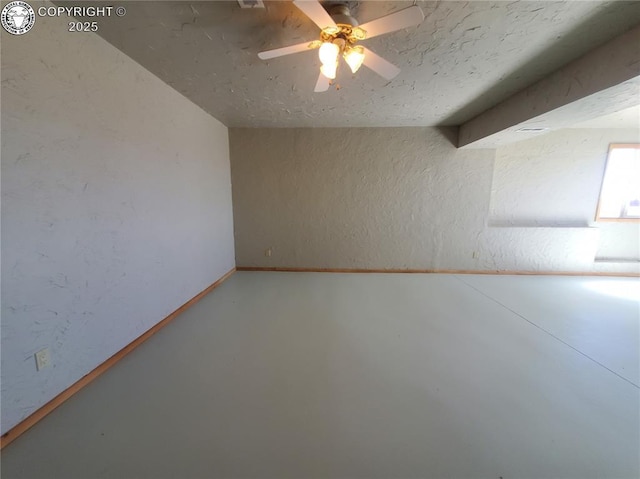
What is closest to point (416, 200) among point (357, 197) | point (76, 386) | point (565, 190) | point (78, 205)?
point (357, 197)

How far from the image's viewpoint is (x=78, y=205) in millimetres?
1484

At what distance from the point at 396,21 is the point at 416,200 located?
2893 millimetres

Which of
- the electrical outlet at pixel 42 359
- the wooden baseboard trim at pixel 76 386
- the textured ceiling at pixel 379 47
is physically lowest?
the wooden baseboard trim at pixel 76 386

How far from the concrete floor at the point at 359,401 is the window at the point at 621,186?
242 cm

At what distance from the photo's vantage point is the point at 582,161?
3.82 metres

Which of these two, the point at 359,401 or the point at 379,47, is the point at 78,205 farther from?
the point at 379,47

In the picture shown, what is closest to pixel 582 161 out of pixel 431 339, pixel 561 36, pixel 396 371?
pixel 561 36

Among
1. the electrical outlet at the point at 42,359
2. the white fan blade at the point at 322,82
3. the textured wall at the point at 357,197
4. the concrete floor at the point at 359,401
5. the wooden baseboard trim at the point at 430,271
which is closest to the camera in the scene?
the concrete floor at the point at 359,401

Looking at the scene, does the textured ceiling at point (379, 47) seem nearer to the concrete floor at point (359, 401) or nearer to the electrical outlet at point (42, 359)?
the electrical outlet at point (42, 359)

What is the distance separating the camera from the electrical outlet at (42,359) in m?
1.31

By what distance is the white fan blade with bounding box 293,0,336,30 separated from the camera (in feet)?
3.66

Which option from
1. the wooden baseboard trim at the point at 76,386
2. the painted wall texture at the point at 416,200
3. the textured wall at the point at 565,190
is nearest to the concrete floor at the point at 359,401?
the wooden baseboard trim at the point at 76,386

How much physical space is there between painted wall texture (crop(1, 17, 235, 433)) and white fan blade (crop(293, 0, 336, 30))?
1.42 meters

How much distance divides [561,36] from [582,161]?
11.3ft
